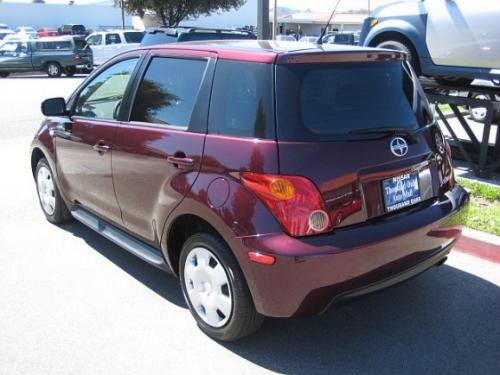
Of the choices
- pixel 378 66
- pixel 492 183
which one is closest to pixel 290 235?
pixel 378 66

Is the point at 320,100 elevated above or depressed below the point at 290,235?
above

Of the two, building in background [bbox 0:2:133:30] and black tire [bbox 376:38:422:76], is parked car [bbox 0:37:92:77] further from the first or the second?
building in background [bbox 0:2:133:30]

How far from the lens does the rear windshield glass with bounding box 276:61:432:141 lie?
2.83 m

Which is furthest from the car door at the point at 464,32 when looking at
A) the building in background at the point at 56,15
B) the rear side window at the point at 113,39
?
the building in background at the point at 56,15

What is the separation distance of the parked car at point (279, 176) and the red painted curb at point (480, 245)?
1101 mm

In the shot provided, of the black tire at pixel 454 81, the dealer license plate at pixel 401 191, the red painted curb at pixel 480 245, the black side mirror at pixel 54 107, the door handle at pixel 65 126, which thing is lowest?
the red painted curb at pixel 480 245

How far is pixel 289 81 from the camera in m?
2.86

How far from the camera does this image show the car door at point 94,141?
13.2 ft

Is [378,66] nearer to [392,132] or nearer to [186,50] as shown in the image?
[392,132]

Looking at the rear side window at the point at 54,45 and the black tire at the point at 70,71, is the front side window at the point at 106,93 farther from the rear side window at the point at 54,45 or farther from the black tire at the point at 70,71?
the rear side window at the point at 54,45

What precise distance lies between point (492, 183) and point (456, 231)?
10.7 ft

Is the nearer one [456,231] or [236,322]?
[236,322]

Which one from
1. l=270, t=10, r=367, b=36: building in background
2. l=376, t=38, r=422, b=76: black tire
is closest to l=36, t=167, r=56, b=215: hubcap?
l=376, t=38, r=422, b=76: black tire

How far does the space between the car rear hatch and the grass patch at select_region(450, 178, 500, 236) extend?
1083 mm
